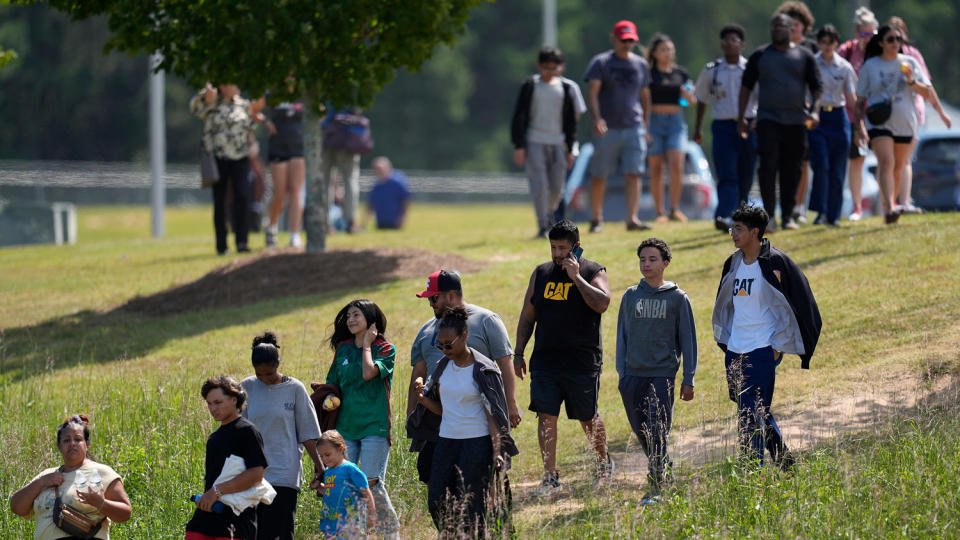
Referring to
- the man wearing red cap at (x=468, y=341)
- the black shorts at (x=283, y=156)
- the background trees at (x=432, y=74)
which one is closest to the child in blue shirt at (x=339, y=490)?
the man wearing red cap at (x=468, y=341)

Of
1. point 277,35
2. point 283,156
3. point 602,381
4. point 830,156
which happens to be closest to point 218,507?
point 602,381

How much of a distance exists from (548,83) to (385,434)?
8.10 meters

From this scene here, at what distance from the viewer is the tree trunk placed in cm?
1554

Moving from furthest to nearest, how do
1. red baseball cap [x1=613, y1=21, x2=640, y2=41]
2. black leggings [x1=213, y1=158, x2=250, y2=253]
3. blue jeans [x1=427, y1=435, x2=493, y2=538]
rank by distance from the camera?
black leggings [x1=213, y1=158, x2=250, y2=253]
red baseball cap [x1=613, y1=21, x2=640, y2=41]
blue jeans [x1=427, y1=435, x2=493, y2=538]

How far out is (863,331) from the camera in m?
11.4

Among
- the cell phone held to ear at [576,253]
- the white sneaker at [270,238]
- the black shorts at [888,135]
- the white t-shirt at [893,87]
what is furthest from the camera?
the white sneaker at [270,238]

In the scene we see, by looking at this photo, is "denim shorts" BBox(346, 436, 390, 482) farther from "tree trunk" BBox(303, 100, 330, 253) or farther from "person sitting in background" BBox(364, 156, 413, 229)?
"person sitting in background" BBox(364, 156, 413, 229)

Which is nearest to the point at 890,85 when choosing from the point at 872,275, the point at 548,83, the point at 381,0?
the point at 872,275

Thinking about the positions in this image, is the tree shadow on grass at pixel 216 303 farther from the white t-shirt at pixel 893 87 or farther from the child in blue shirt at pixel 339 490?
the child in blue shirt at pixel 339 490

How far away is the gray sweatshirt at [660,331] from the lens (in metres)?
8.59

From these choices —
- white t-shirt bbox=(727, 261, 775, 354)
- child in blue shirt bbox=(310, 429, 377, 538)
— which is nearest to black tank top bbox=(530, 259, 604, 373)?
white t-shirt bbox=(727, 261, 775, 354)

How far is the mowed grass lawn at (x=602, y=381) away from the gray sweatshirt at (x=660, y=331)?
551mm

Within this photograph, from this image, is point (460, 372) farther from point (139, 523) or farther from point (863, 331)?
point (863, 331)

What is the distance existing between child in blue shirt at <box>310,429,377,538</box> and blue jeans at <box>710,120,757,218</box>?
8213 mm
